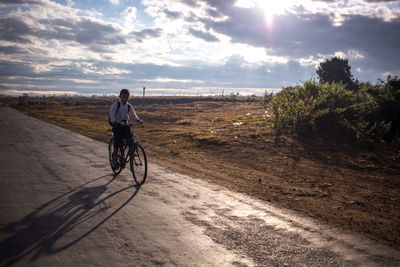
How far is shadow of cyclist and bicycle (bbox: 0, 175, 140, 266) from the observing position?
352 centimetres

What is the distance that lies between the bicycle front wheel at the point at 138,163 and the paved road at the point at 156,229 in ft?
0.76

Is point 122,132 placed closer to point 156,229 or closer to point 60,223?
point 60,223

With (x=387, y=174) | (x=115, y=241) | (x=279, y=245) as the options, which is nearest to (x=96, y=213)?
(x=115, y=241)

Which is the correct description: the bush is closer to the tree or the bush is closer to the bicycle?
the bicycle

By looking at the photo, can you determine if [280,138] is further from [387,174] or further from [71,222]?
[71,222]

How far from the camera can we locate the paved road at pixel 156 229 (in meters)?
3.43

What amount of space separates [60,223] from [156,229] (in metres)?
1.53

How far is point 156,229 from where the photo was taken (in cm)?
419

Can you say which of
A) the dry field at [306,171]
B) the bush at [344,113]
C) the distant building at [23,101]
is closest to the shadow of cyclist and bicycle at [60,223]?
the dry field at [306,171]

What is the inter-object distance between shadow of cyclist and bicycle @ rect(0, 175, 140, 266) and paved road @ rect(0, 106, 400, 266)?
0.01 m

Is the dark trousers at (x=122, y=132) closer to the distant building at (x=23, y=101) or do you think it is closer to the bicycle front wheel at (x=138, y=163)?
the bicycle front wheel at (x=138, y=163)

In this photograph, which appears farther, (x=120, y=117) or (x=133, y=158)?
(x=120, y=117)

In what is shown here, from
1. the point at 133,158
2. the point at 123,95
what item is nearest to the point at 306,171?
the point at 133,158

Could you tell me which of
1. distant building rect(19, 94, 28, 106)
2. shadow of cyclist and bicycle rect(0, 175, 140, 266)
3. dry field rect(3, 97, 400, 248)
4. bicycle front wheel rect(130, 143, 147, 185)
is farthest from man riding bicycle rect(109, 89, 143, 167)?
distant building rect(19, 94, 28, 106)
